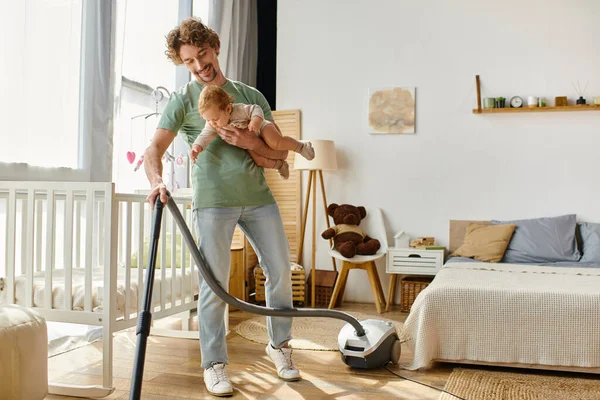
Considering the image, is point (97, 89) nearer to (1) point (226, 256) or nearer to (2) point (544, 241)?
(1) point (226, 256)

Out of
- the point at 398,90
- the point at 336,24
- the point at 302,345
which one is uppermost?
the point at 336,24

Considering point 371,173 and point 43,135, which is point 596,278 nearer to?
point 371,173

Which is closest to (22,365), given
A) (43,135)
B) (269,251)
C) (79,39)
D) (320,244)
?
(269,251)

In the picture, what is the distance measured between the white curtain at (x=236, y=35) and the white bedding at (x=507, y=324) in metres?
2.74

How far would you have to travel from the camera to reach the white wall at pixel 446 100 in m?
4.09

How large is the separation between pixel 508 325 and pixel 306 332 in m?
1.18

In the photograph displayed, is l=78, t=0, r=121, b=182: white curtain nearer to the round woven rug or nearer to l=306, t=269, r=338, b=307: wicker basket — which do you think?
the round woven rug

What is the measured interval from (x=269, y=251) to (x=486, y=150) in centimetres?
246

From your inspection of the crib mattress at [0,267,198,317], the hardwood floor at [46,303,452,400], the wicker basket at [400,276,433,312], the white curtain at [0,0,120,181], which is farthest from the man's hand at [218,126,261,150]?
the wicker basket at [400,276,433,312]

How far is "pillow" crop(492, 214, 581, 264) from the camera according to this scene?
380cm

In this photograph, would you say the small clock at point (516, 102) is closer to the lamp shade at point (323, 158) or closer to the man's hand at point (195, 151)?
the lamp shade at point (323, 158)

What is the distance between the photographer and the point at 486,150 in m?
4.25

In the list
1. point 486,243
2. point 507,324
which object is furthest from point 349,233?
point 507,324

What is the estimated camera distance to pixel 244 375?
250 cm
